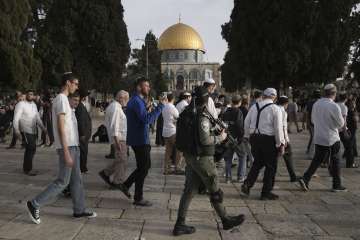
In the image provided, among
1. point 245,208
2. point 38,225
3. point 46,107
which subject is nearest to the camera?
point 38,225

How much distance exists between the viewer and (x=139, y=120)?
6.88m

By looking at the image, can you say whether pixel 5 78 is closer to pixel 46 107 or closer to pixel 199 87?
pixel 46 107

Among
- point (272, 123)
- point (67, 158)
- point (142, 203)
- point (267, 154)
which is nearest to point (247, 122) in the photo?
point (272, 123)

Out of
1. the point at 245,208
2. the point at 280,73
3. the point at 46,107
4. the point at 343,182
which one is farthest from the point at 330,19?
the point at 245,208

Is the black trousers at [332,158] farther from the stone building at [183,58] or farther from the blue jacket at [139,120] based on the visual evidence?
the stone building at [183,58]

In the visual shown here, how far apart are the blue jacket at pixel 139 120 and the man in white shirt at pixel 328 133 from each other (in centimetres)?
297

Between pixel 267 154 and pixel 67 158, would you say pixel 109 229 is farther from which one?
pixel 267 154

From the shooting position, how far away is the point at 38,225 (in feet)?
19.3

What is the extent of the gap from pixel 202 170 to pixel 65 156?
5.34 feet

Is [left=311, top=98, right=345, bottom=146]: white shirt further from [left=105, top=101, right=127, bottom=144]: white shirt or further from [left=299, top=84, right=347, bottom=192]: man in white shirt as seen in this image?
[left=105, top=101, right=127, bottom=144]: white shirt

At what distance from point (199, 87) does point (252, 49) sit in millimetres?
30425

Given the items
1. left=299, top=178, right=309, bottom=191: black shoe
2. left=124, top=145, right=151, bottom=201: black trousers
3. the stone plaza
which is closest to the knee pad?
the stone plaza

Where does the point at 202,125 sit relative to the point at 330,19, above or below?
below

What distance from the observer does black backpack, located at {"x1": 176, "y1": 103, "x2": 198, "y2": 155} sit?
17.7 feet
